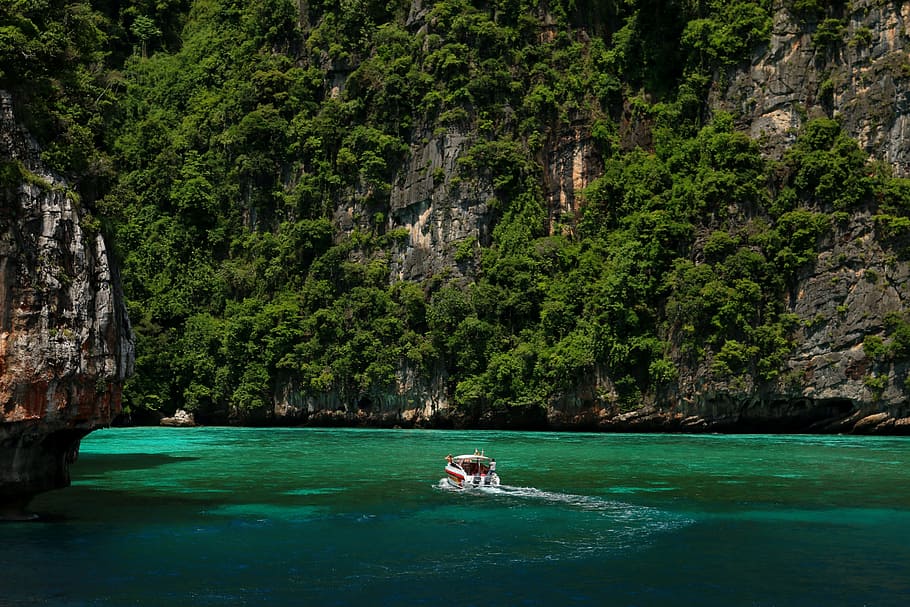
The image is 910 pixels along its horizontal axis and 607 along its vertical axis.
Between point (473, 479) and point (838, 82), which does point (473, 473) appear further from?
point (838, 82)

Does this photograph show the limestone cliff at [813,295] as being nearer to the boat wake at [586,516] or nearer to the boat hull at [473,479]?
the boat hull at [473,479]

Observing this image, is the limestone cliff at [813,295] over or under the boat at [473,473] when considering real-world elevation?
over

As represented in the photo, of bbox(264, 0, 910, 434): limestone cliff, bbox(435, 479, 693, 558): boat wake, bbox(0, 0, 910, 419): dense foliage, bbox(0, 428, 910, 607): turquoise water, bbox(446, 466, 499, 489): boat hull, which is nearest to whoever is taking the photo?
bbox(0, 428, 910, 607): turquoise water

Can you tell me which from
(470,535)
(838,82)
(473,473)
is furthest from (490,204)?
(470,535)

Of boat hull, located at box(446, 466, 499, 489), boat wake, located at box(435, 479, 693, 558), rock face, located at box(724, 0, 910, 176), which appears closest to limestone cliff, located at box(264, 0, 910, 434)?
rock face, located at box(724, 0, 910, 176)

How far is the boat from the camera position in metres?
26.5

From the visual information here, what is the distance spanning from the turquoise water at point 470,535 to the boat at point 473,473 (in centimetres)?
45

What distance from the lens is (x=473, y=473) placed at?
88.6 ft

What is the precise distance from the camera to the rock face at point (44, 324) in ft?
58.3

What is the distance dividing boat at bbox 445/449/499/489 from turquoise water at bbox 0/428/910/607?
0.45 metres

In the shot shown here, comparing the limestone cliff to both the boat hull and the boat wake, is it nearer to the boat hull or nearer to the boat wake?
the boat hull

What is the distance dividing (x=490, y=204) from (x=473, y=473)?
38.5 m

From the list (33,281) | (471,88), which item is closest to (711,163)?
(471,88)

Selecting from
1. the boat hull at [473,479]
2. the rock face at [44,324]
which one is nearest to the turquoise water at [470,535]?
the boat hull at [473,479]
